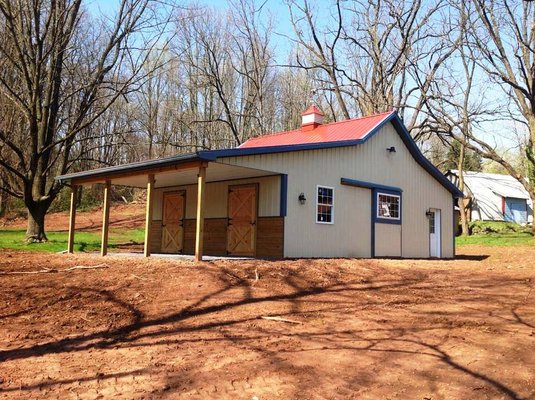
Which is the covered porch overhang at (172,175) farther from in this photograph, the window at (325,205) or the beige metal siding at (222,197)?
the window at (325,205)

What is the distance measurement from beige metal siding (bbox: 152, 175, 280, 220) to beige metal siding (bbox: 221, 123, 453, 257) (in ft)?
1.44

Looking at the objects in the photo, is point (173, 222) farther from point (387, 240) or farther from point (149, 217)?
point (387, 240)

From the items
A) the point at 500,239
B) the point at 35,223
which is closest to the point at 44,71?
the point at 35,223

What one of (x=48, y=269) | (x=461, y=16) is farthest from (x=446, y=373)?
(x=461, y=16)

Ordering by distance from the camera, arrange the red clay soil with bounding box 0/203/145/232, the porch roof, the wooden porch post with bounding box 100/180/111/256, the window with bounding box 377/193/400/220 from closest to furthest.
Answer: the porch roof, the wooden porch post with bounding box 100/180/111/256, the window with bounding box 377/193/400/220, the red clay soil with bounding box 0/203/145/232

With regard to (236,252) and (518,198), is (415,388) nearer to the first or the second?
(236,252)

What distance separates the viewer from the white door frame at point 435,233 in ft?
58.2

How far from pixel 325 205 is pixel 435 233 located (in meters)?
5.82

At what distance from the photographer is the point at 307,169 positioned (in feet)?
44.8

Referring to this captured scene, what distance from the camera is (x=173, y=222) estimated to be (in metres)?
17.1

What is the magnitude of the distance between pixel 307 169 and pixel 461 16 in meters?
11.2

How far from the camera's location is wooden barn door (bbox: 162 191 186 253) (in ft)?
55.0

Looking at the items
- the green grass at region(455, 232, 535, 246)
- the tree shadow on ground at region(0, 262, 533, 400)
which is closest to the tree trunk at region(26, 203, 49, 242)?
the tree shadow on ground at region(0, 262, 533, 400)

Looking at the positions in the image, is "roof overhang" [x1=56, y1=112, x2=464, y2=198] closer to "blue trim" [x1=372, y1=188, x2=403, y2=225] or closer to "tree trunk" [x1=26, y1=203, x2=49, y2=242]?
"blue trim" [x1=372, y1=188, x2=403, y2=225]
